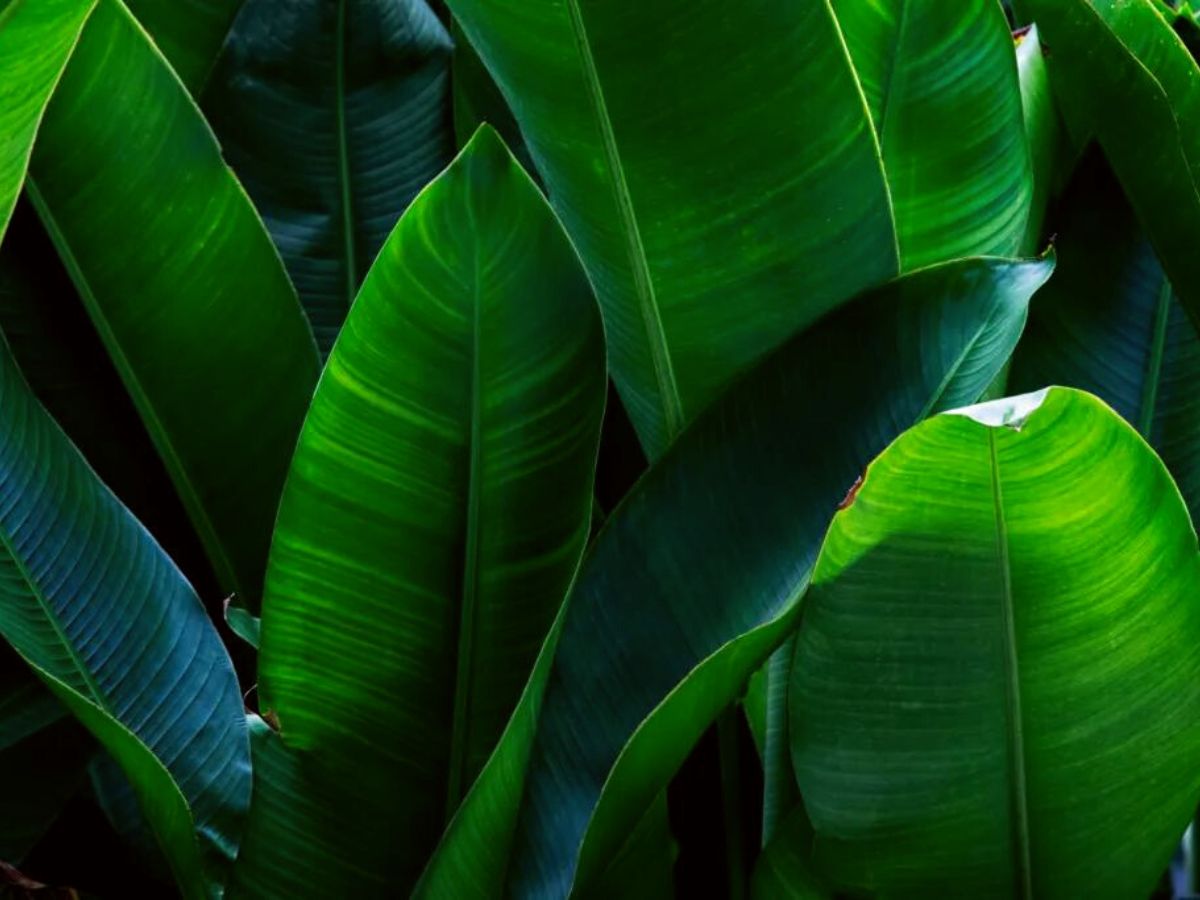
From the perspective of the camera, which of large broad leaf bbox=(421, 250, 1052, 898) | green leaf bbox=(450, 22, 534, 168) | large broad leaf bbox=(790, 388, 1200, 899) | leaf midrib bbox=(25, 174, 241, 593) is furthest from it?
green leaf bbox=(450, 22, 534, 168)

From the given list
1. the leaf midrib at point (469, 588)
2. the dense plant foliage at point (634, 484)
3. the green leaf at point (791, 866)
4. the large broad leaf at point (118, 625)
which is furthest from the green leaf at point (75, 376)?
the green leaf at point (791, 866)

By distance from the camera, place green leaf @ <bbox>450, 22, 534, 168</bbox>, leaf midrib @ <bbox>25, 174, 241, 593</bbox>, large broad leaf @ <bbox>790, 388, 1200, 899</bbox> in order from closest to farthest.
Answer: large broad leaf @ <bbox>790, 388, 1200, 899</bbox> → leaf midrib @ <bbox>25, 174, 241, 593</bbox> → green leaf @ <bbox>450, 22, 534, 168</bbox>

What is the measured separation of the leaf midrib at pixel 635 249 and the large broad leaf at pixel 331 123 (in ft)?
0.91

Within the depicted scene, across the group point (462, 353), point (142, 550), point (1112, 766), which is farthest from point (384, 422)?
point (1112, 766)

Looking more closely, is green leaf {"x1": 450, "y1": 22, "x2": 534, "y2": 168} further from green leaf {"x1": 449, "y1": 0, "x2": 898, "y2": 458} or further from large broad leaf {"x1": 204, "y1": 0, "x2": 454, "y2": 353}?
green leaf {"x1": 449, "y1": 0, "x2": 898, "y2": 458}

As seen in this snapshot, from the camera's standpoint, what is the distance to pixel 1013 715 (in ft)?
1.58

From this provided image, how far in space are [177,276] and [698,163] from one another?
0.25 metres

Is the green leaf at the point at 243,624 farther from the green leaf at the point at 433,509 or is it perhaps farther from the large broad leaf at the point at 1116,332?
the large broad leaf at the point at 1116,332

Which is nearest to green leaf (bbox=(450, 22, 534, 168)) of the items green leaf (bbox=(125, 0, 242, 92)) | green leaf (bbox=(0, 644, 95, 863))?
green leaf (bbox=(125, 0, 242, 92))

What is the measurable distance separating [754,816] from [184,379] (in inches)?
13.2

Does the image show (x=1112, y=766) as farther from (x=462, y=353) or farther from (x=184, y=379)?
(x=184, y=379)

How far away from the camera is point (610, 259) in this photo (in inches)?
22.6

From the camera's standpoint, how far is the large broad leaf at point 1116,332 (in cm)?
73

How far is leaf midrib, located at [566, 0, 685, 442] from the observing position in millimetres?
503
